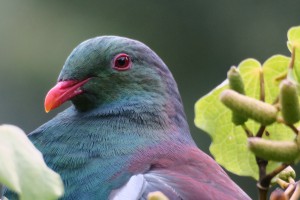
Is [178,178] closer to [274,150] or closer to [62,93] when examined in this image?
[62,93]

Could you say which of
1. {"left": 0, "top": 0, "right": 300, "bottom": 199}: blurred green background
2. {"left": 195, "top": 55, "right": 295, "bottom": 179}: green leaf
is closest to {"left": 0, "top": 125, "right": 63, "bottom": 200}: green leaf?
{"left": 195, "top": 55, "right": 295, "bottom": 179}: green leaf

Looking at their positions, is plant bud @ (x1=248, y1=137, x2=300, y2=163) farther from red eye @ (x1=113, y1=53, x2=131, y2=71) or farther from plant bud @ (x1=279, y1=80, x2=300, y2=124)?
red eye @ (x1=113, y1=53, x2=131, y2=71)

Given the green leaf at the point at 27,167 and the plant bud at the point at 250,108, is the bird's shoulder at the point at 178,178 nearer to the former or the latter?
the plant bud at the point at 250,108

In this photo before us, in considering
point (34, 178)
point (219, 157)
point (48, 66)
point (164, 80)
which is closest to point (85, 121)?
point (164, 80)

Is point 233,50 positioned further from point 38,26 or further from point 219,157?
point 219,157

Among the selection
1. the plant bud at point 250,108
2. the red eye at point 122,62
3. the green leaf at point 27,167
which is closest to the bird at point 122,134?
the red eye at point 122,62

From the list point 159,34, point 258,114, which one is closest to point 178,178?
point 258,114
